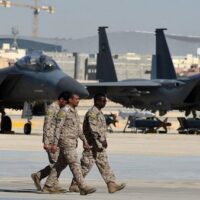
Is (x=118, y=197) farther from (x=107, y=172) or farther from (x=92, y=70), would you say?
(x=92, y=70)

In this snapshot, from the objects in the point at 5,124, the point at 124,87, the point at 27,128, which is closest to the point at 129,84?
the point at 124,87

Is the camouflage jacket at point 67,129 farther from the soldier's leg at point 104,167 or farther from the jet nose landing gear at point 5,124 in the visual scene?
the jet nose landing gear at point 5,124

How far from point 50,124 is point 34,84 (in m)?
19.3

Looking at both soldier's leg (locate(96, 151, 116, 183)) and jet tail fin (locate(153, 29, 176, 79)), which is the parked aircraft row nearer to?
jet tail fin (locate(153, 29, 176, 79))

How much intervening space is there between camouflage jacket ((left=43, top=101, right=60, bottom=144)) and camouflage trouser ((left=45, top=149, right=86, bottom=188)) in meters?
0.29

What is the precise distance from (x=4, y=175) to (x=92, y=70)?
170522 mm

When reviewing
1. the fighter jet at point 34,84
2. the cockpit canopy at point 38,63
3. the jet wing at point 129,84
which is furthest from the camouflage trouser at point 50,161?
the jet wing at point 129,84

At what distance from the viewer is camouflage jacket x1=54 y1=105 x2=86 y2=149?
15703 mm

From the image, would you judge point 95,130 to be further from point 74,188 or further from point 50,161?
point 74,188

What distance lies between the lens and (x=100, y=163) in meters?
16.3

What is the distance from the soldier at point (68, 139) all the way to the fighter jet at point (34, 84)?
18068 mm

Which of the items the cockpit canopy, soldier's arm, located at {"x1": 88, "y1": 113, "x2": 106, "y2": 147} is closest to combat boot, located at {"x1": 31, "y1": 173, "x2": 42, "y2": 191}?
soldier's arm, located at {"x1": 88, "y1": 113, "x2": 106, "y2": 147}

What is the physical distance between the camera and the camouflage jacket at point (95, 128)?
53.3 feet

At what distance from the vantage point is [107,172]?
16.3 metres
